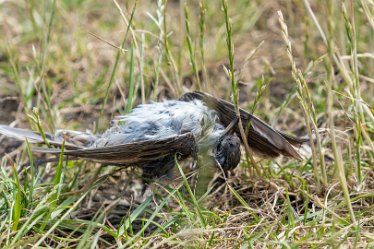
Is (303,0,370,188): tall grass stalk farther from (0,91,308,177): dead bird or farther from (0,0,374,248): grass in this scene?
(0,91,308,177): dead bird

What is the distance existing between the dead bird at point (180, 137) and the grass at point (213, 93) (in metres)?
0.07

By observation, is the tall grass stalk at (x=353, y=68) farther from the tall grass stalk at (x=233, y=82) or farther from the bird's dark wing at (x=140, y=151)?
the bird's dark wing at (x=140, y=151)

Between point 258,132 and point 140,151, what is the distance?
1.31ft

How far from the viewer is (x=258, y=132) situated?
230 centimetres

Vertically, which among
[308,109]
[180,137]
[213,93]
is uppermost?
[308,109]

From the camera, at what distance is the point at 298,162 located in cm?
256

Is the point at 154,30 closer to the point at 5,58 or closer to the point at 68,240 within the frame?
the point at 5,58

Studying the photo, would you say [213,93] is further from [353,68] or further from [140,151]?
[353,68]

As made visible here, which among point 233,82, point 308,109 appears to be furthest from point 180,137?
point 308,109

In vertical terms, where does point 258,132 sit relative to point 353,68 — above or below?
below

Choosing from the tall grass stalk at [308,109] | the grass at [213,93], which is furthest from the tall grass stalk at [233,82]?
the tall grass stalk at [308,109]

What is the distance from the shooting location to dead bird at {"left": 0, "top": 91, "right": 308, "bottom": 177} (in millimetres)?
2223

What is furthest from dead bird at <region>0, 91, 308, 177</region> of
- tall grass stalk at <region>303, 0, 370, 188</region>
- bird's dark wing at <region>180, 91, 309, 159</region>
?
tall grass stalk at <region>303, 0, 370, 188</region>

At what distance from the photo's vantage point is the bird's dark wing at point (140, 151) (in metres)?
2.19
